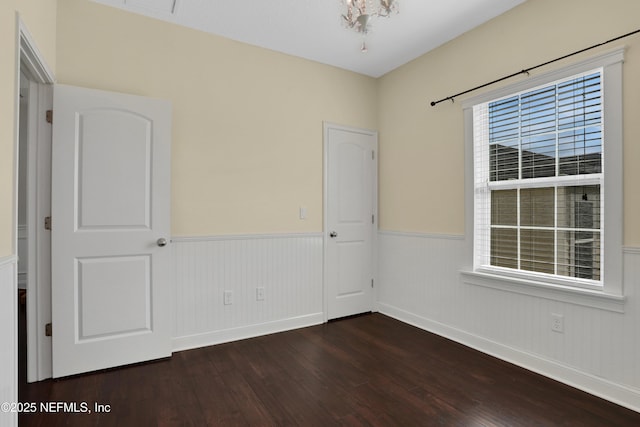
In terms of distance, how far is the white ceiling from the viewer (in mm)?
2652

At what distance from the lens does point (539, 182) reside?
260 cm

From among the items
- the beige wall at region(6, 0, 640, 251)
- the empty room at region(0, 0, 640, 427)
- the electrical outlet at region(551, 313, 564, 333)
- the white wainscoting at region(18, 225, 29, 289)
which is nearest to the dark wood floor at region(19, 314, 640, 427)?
the empty room at region(0, 0, 640, 427)

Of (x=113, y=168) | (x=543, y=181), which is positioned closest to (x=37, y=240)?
(x=113, y=168)

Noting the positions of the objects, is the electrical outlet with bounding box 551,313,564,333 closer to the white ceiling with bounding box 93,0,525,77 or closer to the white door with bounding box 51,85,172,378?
the white ceiling with bounding box 93,0,525,77

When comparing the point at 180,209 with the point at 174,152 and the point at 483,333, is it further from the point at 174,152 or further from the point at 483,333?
the point at 483,333

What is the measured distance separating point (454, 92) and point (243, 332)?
296cm

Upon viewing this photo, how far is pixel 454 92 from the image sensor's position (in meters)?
3.18

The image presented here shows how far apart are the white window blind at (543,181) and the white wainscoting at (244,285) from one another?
1667mm

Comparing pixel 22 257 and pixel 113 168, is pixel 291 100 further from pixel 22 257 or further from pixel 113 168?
pixel 22 257

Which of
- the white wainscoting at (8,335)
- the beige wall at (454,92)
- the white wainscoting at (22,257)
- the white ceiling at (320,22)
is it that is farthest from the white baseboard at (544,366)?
the white wainscoting at (22,257)

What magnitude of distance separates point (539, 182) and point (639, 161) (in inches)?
23.6

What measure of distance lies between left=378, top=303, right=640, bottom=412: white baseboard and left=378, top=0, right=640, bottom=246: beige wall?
0.91 meters

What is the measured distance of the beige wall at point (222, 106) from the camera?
2670 millimetres

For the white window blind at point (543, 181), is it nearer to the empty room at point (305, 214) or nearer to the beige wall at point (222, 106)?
the empty room at point (305, 214)
